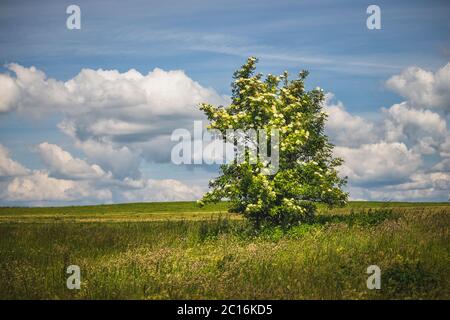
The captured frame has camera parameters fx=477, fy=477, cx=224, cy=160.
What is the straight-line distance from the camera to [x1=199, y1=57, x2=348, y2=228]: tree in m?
22.9

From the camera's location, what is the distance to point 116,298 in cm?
1081

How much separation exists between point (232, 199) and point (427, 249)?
34.7 feet

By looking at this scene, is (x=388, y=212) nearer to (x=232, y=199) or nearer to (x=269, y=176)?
(x=269, y=176)

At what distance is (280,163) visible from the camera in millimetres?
23859
